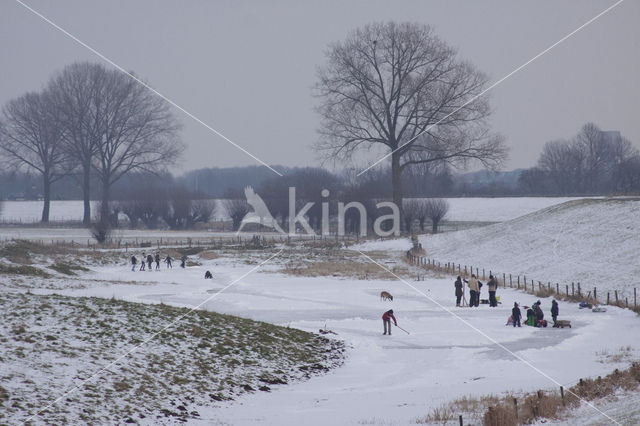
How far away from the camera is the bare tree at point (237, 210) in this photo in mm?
92312

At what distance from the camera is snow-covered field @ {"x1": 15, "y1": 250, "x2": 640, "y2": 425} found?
1561cm

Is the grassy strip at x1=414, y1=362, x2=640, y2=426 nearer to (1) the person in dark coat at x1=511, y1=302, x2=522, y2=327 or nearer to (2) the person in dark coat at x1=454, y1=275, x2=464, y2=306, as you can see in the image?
(1) the person in dark coat at x1=511, y1=302, x2=522, y2=327

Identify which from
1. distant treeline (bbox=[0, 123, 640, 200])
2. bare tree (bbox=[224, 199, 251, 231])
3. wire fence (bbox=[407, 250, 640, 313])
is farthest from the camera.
Answer: distant treeline (bbox=[0, 123, 640, 200])

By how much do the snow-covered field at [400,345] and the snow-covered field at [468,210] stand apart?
150 feet

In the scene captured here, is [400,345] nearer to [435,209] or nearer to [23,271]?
[23,271]

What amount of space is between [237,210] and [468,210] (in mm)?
30915

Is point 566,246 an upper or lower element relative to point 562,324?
upper

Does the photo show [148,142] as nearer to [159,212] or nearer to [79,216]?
[159,212]

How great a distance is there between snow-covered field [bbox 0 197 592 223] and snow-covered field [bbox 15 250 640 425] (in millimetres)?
45574

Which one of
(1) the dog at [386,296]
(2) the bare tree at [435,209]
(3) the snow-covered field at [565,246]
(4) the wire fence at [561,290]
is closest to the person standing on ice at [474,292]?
(1) the dog at [386,296]

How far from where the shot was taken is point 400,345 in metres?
22.8

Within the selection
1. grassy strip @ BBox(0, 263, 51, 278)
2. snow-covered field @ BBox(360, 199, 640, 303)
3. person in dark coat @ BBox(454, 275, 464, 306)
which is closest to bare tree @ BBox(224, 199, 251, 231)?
snow-covered field @ BBox(360, 199, 640, 303)

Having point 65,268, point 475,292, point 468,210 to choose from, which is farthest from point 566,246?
point 468,210

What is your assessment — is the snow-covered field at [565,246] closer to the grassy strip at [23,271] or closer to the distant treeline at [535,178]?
the grassy strip at [23,271]
